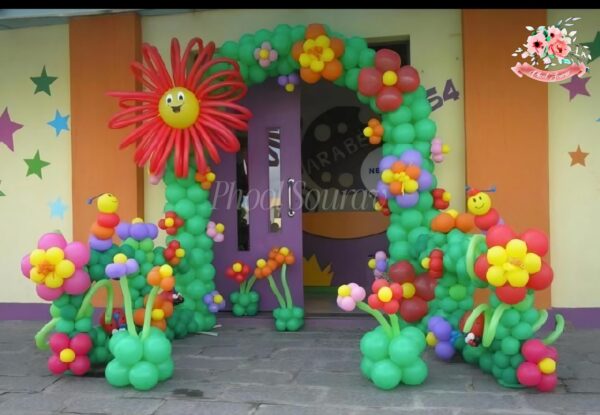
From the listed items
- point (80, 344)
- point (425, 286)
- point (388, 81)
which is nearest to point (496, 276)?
point (425, 286)

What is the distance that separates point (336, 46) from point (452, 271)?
1.99 meters

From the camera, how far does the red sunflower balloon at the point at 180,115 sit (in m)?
4.73

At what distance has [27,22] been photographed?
221 inches

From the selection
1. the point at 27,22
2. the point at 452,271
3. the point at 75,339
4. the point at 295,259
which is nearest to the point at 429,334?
the point at 452,271

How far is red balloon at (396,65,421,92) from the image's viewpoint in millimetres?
4543

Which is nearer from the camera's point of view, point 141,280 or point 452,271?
point 452,271

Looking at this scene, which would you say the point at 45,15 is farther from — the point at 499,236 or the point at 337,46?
the point at 499,236

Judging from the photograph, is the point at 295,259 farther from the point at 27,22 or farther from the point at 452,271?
the point at 27,22

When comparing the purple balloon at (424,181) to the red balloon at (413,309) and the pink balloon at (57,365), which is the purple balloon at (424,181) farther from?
the pink balloon at (57,365)

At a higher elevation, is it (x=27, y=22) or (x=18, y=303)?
(x=27, y=22)

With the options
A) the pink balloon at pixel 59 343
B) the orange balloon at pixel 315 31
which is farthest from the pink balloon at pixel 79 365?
the orange balloon at pixel 315 31

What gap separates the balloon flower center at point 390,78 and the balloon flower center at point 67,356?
9.58 ft

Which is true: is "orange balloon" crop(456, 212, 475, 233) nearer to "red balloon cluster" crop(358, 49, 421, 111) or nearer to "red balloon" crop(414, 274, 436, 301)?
"red balloon" crop(414, 274, 436, 301)

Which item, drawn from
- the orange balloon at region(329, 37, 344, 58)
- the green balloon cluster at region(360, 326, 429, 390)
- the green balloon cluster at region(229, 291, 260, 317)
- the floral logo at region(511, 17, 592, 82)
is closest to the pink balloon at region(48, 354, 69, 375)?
the green balloon cluster at region(229, 291, 260, 317)
